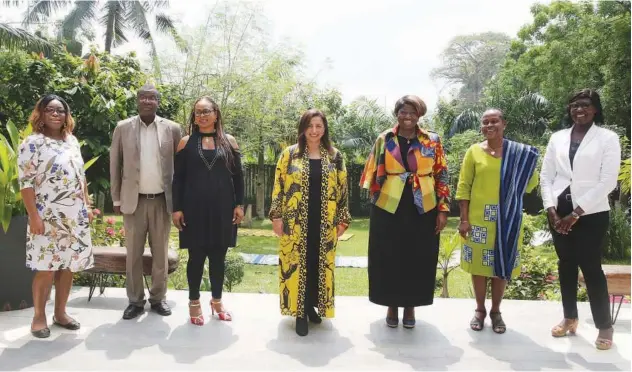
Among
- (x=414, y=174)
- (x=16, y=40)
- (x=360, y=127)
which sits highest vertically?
(x=16, y=40)

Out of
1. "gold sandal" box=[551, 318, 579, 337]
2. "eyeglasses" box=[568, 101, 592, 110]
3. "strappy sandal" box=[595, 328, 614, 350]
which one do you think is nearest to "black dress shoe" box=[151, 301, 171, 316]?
"gold sandal" box=[551, 318, 579, 337]

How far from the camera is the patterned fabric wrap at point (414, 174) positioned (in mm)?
3764

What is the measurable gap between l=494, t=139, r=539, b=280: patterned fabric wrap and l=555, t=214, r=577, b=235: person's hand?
0.87 ft

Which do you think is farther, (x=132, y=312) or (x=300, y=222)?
(x=132, y=312)

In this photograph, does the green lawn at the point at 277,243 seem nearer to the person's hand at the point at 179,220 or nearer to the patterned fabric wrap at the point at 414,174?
the patterned fabric wrap at the point at 414,174

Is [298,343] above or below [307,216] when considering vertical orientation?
below

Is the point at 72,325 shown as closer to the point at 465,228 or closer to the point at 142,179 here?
the point at 142,179

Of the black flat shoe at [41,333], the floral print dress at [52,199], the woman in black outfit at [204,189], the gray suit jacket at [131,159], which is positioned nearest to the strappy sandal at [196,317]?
the woman in black outfit at [204,189]

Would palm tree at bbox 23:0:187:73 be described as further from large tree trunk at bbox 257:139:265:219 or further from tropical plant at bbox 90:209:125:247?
tropical plant at bbox 90:209:125:247

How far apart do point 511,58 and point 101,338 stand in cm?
2028

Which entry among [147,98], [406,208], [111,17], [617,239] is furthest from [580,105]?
[111,17]

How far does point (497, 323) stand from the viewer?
395 centimetres

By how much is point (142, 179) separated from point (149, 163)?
0.13 metres

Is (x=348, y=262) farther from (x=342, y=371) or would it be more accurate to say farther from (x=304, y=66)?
(x=304, y=66)
